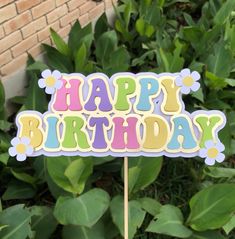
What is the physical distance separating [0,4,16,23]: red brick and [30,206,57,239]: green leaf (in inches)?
35.8

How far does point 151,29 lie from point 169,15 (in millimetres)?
493

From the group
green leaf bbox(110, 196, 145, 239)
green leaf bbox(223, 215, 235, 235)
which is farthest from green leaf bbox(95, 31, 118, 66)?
green leaf bbox(223, 215, 235, 235)

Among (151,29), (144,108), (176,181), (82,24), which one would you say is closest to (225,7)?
(151,29)

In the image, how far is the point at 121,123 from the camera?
142 cm

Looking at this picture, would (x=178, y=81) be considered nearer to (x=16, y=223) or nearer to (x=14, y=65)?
(x=16, y=223)

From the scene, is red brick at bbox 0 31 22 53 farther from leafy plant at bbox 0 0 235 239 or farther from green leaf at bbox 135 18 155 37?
green leaf at bbox 135 18 155 37

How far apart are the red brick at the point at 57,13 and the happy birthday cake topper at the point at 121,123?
1.12 m

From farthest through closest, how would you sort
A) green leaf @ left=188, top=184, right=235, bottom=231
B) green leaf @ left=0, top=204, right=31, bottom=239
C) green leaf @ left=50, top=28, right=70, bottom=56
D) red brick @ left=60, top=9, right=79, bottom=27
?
1. red brick @ left=60, top=9, right=79, bottom=27
2. green leaf @ left=50, top=28, right=70, bottom=56
3. green leaf @ left=188, top=184, right=235, bottom=231
4. green leaf @ left=0, top=204, right=31, bottom=239

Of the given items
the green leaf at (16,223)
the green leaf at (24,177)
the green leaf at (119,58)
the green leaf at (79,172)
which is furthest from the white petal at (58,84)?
the green leaf at (119,58)

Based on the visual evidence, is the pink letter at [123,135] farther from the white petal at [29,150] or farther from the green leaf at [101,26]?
the green leaf at [101,26]

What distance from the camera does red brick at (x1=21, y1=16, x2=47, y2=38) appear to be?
7.70 feet

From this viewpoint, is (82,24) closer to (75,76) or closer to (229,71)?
(229,71)

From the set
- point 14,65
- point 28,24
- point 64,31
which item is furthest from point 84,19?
point 14,65

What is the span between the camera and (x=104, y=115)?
4.70ft
